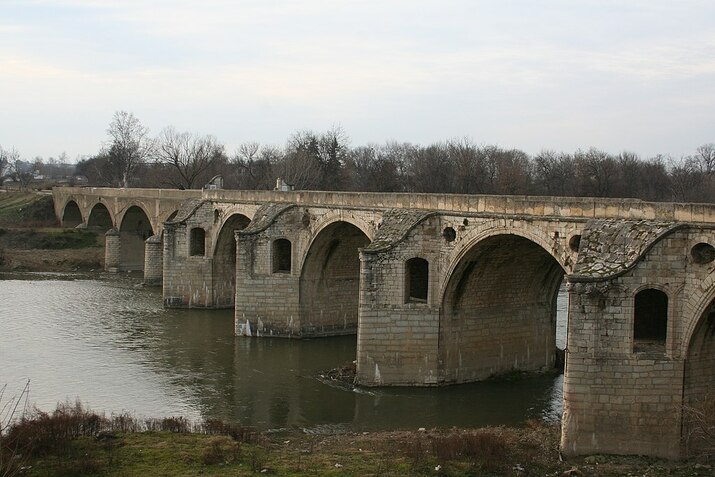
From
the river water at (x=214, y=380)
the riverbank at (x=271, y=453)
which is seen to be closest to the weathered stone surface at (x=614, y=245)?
the riverbank at (x=271, y=453)

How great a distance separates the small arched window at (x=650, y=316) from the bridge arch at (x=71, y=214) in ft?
165

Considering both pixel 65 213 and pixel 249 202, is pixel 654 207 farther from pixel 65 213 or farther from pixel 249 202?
pixel 65 213

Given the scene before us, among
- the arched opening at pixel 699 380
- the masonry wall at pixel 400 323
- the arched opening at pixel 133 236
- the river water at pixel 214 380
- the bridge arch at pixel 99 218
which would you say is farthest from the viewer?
the bridge arch at pixel 99 218

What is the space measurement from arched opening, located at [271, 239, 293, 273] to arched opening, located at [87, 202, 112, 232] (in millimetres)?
29307

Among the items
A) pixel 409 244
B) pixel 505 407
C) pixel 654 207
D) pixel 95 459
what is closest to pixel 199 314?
pixel 409 244

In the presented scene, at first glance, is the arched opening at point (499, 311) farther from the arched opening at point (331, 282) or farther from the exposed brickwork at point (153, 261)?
the exposed brickwork at point (153, 261)

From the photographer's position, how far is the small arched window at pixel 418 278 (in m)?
22.5

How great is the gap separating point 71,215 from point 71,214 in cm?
7

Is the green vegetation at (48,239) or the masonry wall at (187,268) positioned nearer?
the masonry wall at (187,268)

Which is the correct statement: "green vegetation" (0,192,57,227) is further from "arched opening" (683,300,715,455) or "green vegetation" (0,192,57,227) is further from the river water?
"arched opening" (683,300,715,455)

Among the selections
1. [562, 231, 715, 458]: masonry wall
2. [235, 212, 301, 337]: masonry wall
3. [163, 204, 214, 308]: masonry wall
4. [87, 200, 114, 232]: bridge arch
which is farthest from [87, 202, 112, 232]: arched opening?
[562, 231, 715, 458]: masonry wall

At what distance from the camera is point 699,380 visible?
15648 mm

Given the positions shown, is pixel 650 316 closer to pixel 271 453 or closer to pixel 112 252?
pixel 271 453

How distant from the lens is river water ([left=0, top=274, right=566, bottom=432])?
64.7 feet
